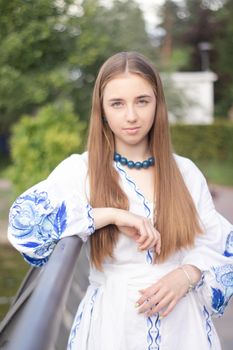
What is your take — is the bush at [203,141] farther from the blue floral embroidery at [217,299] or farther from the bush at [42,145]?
the blue floral embroidery at [217,299]

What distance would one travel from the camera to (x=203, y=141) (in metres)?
24.3

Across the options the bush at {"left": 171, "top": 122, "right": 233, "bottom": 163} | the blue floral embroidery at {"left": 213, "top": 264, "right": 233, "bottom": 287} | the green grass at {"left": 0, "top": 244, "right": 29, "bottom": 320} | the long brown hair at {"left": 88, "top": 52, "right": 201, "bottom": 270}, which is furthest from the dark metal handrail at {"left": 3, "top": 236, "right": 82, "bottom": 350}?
the bush at {"left": 171, "top": 122, "right": 233, "bottom": 163}

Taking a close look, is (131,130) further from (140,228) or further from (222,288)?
(222,288)

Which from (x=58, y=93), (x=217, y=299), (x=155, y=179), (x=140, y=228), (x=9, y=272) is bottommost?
(x=9, y=272)

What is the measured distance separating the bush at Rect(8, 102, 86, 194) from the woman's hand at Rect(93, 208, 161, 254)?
26.3ft

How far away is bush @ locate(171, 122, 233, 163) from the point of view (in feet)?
78.6

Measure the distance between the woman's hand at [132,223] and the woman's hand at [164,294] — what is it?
0.27 feet

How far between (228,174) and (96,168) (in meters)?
19.0

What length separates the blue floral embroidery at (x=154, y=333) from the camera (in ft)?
5.59

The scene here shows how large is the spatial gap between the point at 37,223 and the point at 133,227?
240 millimetres

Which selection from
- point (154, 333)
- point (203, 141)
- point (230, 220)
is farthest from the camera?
point (203, 141)

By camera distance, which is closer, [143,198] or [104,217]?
[104,217]

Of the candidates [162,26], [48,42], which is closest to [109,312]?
[48,42]

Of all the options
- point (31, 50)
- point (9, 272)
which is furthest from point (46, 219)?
point (31, 50)
